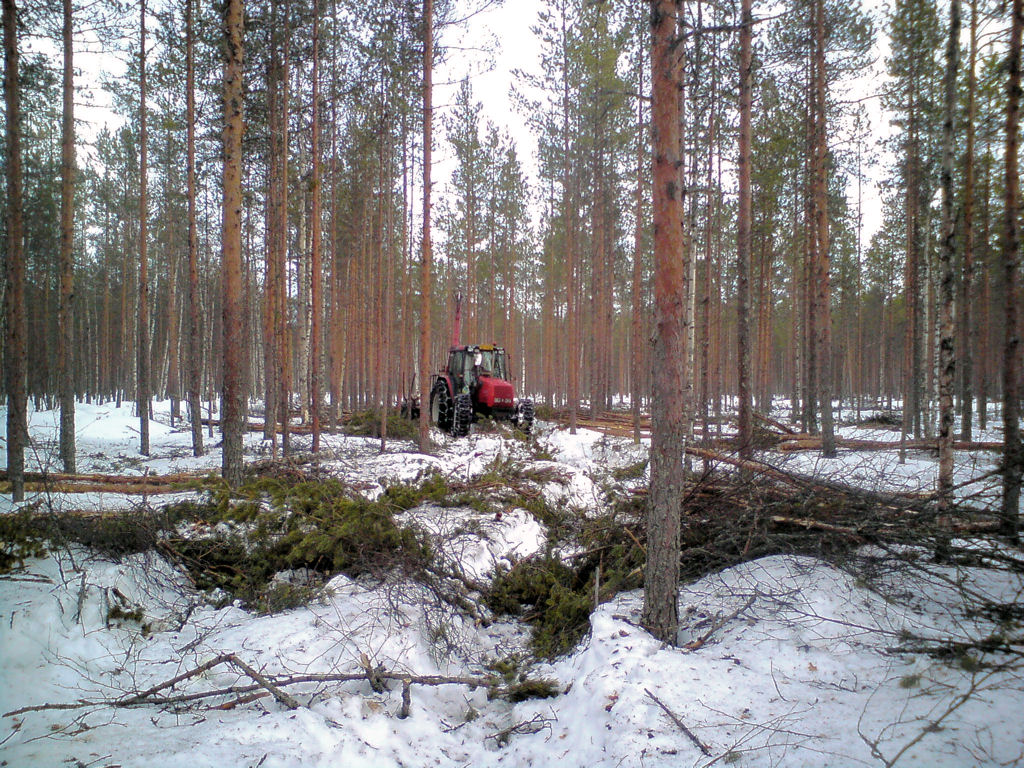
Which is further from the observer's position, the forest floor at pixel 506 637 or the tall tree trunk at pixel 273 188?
the tall tree trunk at pixel 273 188

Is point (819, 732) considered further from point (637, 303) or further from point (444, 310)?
point (444, 310)

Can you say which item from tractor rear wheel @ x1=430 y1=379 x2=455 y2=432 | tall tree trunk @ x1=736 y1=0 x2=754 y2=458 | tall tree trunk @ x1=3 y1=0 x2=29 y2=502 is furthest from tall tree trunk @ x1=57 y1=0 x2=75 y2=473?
tall tree trunk @ x1=736 y1=0 x2=754 y2=458

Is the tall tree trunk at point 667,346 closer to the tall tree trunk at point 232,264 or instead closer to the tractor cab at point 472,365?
the tall tree trunk at point 232,264

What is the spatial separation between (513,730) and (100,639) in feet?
10.2

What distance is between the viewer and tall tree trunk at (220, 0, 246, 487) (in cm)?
696

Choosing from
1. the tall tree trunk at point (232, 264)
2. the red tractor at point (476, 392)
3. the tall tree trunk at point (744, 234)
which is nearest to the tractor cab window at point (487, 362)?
the red tractor at point (476, 392)

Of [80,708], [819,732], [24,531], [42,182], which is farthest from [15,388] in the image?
[42,182]

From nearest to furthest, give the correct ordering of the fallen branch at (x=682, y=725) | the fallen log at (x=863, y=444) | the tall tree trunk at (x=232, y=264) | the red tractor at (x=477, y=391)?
1. the fallen branch at (x=682, y=725)
2. the tall tree trunk at (x=232, y=264)
3. the fallen log at (x=863, y=444)
4. the red tractor at (x=477, y=391)

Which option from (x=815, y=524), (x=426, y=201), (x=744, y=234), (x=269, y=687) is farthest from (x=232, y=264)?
(x=815, y=524)

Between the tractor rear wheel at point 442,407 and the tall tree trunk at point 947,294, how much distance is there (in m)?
10.9

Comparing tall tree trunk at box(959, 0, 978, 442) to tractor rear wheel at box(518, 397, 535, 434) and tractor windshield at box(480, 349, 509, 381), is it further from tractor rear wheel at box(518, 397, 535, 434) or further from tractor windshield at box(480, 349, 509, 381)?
tractor windshield at box(480, 349, 509, 381)

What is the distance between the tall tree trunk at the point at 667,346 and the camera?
357 centimetres

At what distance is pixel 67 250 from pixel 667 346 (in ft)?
34.2

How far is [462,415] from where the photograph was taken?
13273 mm
